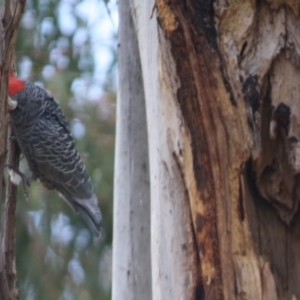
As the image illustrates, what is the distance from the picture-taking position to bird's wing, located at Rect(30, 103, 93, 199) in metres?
3.28

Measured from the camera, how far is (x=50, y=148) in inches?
130

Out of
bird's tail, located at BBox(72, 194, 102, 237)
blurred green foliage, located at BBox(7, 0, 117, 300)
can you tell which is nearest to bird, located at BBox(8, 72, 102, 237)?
bird's tail, located at BBox(72, 194, 102, 237)

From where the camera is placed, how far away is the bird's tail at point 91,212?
3.25 m

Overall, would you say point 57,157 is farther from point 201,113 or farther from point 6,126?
point 6,126

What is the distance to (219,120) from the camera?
146 centimetres

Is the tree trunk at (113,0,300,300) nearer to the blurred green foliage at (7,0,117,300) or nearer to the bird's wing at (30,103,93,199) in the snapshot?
the bird's wing at (30,103,93,199)

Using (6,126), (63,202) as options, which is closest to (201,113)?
(6,126)

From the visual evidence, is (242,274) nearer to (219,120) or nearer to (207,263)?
(207,263)

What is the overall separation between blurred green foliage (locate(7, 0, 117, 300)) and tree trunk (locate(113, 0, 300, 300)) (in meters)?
3.03

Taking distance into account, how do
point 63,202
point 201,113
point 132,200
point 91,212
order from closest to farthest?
point 201,113 → point 132,200 → point 91,212 → point 63,202

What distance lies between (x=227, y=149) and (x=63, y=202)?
126 inches

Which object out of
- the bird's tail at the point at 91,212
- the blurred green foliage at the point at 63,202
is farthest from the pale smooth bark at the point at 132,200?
the blurred green foliage at the point at 63,202

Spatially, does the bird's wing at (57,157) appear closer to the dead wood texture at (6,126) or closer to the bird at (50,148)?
the bird at (50,148)

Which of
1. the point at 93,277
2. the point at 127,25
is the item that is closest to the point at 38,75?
the point at 93,277
